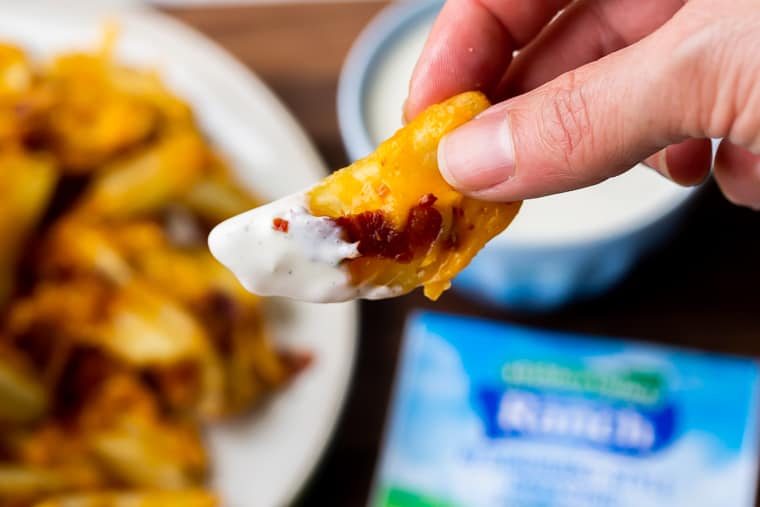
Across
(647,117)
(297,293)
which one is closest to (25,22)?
(297,293)

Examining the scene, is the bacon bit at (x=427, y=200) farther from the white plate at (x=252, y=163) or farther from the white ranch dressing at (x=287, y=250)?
the white plate at (x=252, y=163)

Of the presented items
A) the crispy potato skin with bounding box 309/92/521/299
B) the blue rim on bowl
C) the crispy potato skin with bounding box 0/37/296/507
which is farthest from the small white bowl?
the crispy potato skin with bounding box 309/92/521/299

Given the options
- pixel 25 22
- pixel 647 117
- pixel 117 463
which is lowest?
pixel 117 463

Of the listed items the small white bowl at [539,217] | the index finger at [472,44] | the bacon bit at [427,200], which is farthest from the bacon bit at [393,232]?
the small white bowl at [539,217]

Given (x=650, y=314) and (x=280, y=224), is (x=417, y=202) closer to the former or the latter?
Result: (x=280, y=224)

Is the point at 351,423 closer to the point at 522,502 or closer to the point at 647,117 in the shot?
the point at 522,502
